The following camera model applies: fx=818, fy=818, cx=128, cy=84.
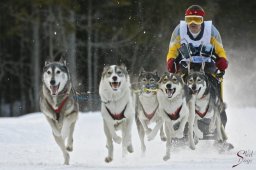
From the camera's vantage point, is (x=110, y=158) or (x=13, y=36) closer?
(x=110, y=158)

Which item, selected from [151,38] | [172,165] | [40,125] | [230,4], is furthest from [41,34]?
[172,165]

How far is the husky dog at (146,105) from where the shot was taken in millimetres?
10719

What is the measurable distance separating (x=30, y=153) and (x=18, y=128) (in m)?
3.05

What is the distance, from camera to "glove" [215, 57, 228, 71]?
10.6 metres

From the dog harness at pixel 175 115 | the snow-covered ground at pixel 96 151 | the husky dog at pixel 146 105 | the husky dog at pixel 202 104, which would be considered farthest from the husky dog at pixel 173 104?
the husky dog at pixel 146 105

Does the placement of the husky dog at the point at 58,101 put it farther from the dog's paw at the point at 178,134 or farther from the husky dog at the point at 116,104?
the dog's paw at the point at 178,134

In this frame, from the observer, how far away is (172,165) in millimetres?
8578

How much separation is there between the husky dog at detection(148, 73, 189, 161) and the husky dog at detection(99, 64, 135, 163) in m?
0.45

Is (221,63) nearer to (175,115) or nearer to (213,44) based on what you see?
(213,44)

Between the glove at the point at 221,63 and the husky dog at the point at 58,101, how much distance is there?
2.19 metres

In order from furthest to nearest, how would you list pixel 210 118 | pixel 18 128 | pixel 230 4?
pixel 230 4, pixel 18 128, pixel 210 118

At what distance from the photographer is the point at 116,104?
9.41 m

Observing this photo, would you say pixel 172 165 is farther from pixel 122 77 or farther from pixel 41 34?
pixel 41 34

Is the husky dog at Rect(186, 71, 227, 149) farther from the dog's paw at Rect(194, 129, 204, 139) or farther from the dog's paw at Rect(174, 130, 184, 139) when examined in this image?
the dog's paw at Rect(174, 130, 184, 139)
